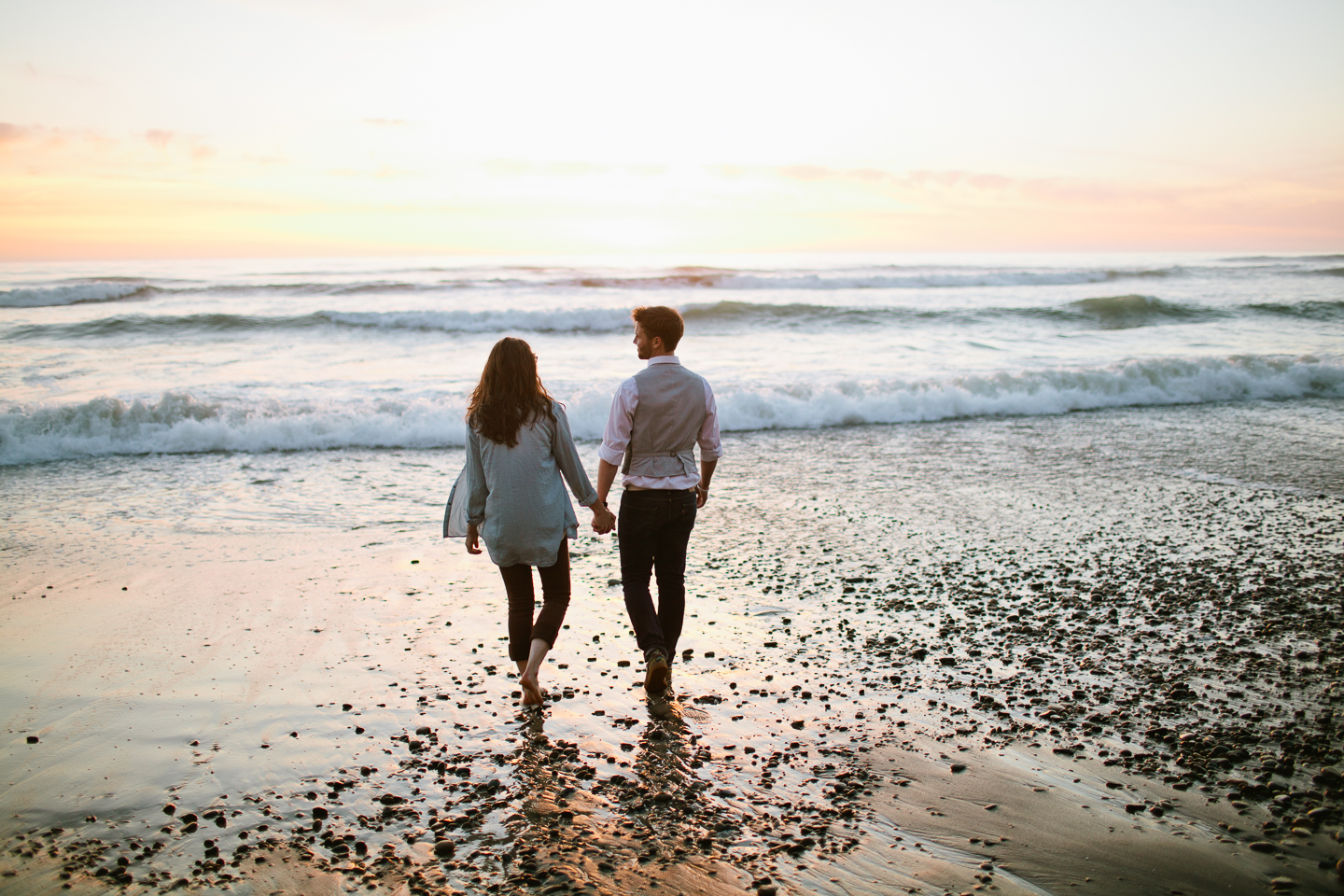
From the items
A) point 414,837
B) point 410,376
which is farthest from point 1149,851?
point 410,376

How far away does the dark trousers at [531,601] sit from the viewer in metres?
4.05

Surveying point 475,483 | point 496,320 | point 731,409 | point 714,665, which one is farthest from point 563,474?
point 496,320

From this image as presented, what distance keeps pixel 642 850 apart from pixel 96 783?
231 centimetres

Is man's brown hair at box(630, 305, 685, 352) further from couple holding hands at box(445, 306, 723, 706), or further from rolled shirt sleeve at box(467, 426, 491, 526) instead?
rolled shirt sleeve at box(467, 426, 491, 526)

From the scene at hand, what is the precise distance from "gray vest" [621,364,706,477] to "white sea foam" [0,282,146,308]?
90.9 feet

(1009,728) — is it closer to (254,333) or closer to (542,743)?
(542,743)

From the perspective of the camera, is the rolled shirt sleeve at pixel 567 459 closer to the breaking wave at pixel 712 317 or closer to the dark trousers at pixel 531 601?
the dark trousers at pixel 531 601

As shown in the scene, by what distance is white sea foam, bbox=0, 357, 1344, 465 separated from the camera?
10.6m

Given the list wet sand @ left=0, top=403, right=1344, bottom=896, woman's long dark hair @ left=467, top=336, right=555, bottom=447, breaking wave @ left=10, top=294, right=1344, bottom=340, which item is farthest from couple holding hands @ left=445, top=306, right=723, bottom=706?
breaking wave @ left=10, top=294, right=1344, bottom=340

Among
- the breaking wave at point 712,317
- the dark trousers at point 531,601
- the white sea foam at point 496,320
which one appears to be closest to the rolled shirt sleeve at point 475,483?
the dark trousers at point 531,601

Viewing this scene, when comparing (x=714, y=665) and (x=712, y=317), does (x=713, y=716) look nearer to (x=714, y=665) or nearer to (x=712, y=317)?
(x=714, y=665)

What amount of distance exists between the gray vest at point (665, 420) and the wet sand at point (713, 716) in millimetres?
1180

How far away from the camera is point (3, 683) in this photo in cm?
422

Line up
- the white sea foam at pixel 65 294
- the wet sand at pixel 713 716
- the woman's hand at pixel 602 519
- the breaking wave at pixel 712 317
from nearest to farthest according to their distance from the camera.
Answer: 1. the wet sand at pixel 713 716
2. the woman's hand at pixel 602 519
3. the breaking wave at pixel 712 317
4. the white sea foam at pixel 65 294
